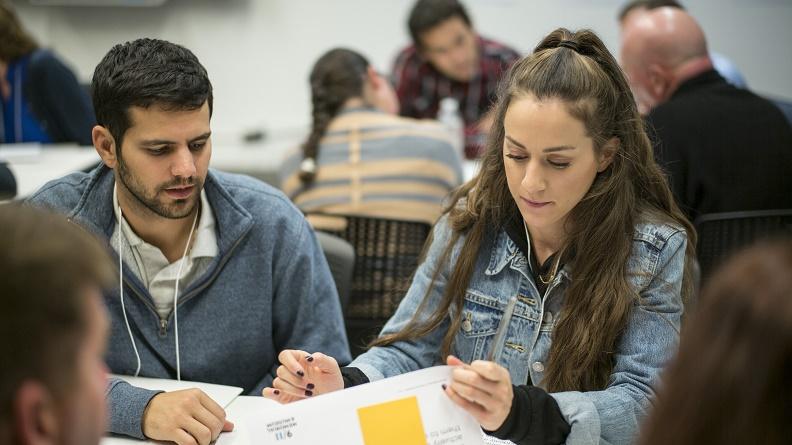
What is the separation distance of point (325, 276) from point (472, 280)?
42cm

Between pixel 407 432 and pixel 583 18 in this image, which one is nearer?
pixel 407 432

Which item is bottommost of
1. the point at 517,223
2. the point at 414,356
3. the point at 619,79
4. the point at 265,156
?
the point at 265,156

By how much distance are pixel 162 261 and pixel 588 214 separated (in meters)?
0.98

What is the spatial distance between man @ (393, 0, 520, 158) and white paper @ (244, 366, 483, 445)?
2.92 meters

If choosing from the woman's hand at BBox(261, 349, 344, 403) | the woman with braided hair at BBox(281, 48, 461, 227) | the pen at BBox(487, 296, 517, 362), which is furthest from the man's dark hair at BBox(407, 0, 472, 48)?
the woman's hand at BBox(261, 349, 344, 403)

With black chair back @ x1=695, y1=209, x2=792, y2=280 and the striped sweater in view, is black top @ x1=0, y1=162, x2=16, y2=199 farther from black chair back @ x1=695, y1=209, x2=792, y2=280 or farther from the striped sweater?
black chair back @ x1=695, y1=209, x2=792, y2=280

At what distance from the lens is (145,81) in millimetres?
1942

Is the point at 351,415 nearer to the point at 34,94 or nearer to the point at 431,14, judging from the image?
the point at 431,14

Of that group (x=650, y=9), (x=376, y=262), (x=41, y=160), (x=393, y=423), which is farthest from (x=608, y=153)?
(x=41, y=160)

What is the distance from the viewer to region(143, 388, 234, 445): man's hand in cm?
165

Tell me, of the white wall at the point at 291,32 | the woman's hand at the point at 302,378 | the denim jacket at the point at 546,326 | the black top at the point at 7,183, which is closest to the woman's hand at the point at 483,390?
the denim jacket at the point at 546,326

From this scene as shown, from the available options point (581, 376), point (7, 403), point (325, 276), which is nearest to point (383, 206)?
point (325, 276)

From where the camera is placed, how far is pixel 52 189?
210 cm

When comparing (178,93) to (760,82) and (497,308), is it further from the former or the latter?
(760,82)
